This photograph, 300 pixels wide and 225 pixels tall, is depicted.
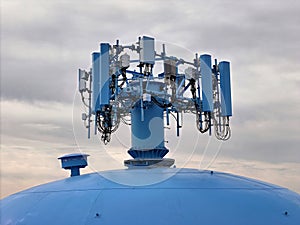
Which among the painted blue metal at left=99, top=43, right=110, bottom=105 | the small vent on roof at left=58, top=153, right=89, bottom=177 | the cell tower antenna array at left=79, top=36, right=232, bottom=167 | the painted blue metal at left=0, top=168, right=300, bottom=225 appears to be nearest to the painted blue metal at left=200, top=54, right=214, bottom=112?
the cell tower antenna array at left=79, top=36, right=232, bottom=167

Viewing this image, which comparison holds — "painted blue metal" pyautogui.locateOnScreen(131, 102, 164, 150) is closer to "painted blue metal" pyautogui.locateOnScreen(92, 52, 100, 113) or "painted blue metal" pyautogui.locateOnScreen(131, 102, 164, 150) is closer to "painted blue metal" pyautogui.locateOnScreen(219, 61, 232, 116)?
"painted blue metal" pyautogui.locateOnScreen(92, 52, 100, 113)

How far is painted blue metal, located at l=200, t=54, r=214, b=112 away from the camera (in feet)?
60.3

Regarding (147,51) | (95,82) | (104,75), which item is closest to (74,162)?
(95,82)

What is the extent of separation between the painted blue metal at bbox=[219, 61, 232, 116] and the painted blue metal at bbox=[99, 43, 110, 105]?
5254mm

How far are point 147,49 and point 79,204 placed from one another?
6883 millimetres

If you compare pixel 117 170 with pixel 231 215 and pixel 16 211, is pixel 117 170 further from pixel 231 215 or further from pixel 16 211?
pixel 231 215

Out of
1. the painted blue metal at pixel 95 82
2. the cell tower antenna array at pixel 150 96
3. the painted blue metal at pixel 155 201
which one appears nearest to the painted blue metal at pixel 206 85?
the cell tower antenna array at pixel 150 96

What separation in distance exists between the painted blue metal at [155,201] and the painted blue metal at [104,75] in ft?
9.51

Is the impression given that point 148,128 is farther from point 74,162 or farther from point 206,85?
point 74,162

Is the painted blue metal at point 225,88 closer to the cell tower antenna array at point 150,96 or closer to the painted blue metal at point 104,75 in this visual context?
the cell tower antenna array at point 150,96

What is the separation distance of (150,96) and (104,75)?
1.99 metres

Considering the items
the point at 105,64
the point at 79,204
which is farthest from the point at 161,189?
the point at 105,64

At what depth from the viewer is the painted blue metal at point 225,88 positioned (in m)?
19.2

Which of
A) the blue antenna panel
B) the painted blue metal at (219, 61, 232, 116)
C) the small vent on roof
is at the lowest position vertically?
the small vent on roof
